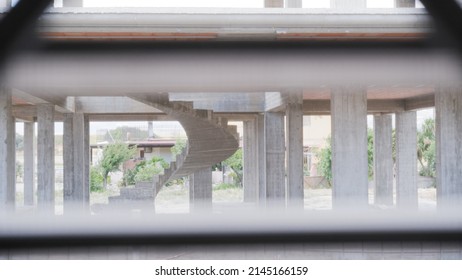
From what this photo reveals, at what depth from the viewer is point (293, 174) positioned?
1057 centimetres

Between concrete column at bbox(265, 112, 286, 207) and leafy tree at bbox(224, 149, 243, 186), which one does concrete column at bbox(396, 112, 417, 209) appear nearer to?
concrete column at bbox(265, 112, 286, 207)

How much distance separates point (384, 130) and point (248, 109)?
18.6ft

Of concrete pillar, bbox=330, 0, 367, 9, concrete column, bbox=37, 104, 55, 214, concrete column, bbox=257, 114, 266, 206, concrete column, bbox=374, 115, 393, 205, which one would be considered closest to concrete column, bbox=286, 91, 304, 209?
concrete column, bbox=257, 114, 266, 206

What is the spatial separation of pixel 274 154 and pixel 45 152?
5.39 meters

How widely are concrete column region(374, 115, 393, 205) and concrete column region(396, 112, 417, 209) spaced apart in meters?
1.44

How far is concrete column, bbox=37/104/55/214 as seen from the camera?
1125cm

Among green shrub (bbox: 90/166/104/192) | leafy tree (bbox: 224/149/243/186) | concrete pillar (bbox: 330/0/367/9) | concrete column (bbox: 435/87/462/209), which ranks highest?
concrete pillar (bbox: 330/0/367/9)

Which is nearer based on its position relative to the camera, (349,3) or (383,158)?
(349,3)

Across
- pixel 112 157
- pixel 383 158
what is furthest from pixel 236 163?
pixel 383 158

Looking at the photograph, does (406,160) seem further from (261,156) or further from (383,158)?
(261,156)

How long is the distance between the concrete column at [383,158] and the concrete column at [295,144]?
21.2ft

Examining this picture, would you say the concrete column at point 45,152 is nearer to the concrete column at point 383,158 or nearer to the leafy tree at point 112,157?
the concrete column at point 383,158

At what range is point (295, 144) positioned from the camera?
1036cm

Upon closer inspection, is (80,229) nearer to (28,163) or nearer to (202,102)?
(202,102)
